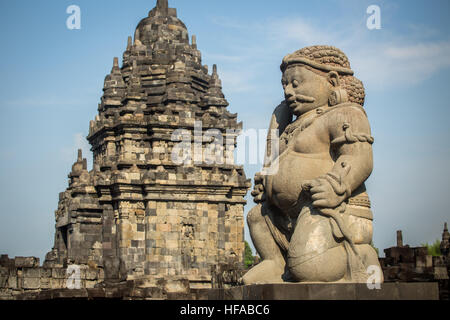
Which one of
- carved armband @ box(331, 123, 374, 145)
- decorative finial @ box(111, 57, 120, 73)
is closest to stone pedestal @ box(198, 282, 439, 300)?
carved armband @ box(331, 123, 374, 145)

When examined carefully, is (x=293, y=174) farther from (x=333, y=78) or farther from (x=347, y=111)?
(x=333, y=78)

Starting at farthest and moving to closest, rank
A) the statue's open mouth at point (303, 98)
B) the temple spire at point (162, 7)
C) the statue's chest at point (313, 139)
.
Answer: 1. the temple spire at point (162, 7)
2. the statue's open mouth at point (303, 98)
3. the statue's chest at point (313, 139)

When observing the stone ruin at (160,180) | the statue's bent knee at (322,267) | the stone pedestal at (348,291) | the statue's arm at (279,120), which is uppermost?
the stone ruin at (160,180)

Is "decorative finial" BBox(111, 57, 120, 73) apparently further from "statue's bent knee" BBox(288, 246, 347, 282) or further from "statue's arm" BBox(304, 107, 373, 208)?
"statue's bent knee" BBox(288, 246, 347, 282)

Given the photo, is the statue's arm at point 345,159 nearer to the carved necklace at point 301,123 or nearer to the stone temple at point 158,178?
the carved necklace at point 301,123

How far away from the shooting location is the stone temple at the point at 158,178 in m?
36.3

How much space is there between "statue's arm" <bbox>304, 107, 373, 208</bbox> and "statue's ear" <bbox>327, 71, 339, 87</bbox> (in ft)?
1.67

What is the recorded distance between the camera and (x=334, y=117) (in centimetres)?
1033

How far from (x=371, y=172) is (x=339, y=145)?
45cm

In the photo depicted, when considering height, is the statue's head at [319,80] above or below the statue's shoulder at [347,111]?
above

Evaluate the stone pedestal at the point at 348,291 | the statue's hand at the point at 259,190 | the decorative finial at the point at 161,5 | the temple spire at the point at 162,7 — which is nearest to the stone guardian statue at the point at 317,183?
the statue's hand at the point at 259,190

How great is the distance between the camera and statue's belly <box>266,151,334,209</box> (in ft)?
33.7
